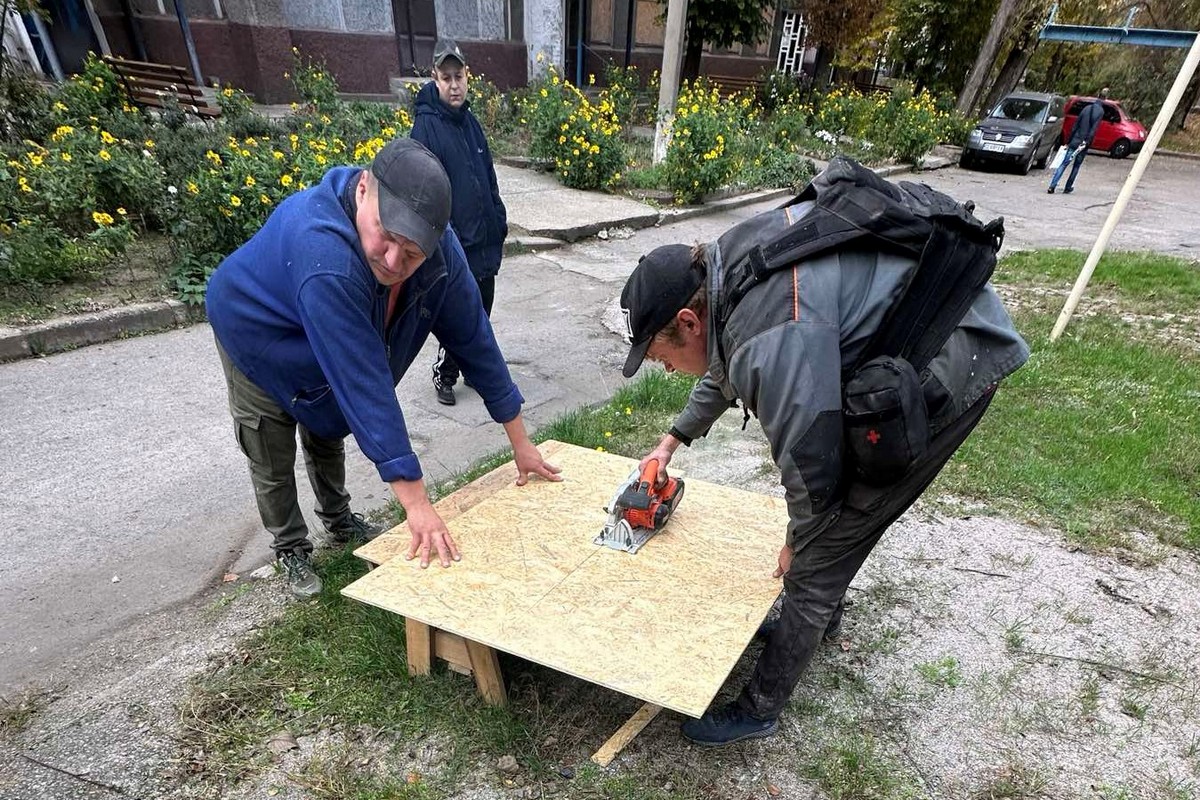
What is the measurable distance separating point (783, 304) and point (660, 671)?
3.48 ft

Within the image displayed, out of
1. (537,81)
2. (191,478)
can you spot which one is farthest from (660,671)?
(537,81)

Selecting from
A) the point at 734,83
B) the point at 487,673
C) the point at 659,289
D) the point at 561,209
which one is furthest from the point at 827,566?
the point at 734,83

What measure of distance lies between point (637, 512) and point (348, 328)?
3.77 feet

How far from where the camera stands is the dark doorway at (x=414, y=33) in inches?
555

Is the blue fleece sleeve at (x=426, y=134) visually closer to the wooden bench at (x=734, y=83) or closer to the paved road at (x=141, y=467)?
the paved road at (x=141, y=467)

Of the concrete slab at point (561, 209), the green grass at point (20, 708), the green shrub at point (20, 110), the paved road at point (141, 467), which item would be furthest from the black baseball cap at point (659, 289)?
the green shrub at point (20, 110)

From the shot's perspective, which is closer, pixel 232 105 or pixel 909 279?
pixel 909 279

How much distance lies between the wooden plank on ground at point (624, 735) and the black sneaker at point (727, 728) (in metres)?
0.13

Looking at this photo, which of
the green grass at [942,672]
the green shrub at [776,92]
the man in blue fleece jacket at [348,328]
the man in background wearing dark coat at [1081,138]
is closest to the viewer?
the man in blue fleece jacket at [348,328]

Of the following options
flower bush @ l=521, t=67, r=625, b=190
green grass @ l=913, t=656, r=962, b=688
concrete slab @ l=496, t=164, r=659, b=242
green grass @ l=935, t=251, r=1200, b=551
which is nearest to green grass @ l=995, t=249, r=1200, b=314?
green grass @ l=935, t=251, r=1200, b=551

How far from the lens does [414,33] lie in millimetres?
14484

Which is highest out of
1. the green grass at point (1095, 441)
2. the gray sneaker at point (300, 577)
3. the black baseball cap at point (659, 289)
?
the black baseball cap at point (659, 289)

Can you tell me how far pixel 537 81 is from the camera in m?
13.7

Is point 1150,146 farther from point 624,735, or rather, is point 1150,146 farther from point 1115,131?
point 1115,131
